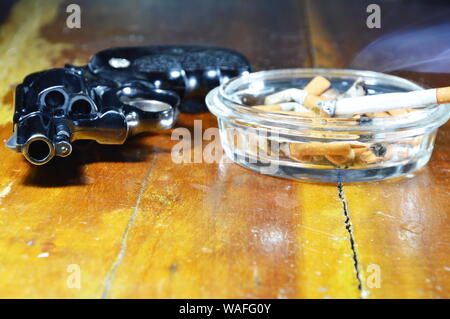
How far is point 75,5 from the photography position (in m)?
1.72

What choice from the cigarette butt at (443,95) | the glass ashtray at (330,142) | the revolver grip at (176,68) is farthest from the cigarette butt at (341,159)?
the revolver grip at (176,68)

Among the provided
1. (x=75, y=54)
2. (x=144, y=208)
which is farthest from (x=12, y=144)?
(x=75, y=54)

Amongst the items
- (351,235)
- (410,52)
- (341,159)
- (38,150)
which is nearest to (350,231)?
(351,235)

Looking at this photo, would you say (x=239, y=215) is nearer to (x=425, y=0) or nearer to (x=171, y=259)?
(x=171, y=259)

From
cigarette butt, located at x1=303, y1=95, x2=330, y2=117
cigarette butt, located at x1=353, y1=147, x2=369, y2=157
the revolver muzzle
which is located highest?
the revolver muzzle

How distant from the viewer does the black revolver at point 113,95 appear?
0.67 metres

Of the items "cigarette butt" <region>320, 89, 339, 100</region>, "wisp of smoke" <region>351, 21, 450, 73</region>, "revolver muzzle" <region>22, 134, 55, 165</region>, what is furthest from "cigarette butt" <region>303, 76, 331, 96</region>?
"revolver muzzle" <region>22, 134, 55, 165</region>

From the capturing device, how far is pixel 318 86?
0.83 meters

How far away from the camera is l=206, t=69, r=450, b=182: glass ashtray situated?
670mm

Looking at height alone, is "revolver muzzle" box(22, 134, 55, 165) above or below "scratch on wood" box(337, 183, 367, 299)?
above

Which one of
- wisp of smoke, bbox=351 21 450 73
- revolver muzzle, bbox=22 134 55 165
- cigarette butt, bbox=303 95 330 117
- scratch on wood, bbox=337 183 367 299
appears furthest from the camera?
wisp of smoke, bbox=351 21 450 73

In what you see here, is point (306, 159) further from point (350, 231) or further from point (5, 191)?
point (5, 191)

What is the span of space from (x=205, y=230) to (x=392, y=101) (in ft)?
0.79

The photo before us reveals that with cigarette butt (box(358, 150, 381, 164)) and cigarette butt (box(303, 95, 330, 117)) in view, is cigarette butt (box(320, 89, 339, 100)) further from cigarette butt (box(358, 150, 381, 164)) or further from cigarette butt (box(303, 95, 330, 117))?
cigarette butt (box(358, 150, 381, 164))
